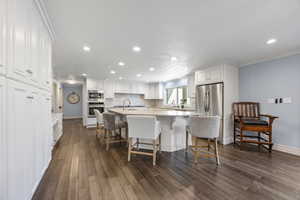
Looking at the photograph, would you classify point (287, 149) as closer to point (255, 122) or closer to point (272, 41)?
point (255, 122)

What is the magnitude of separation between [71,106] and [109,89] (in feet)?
13.1

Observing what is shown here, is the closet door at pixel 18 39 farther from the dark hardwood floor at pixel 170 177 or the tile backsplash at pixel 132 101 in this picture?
the tile backsplash at pixel 132 101

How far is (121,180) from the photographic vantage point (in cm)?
174

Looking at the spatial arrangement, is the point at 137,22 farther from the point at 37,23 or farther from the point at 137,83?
the point at 137,83

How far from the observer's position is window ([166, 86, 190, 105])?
5660 mm

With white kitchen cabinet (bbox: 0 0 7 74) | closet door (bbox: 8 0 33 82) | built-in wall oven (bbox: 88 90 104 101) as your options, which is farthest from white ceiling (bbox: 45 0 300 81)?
built-in wall oven (bbox: 88 90 104 101)

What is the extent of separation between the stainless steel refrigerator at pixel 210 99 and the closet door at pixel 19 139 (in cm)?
395

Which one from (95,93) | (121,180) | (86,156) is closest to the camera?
(121,180)

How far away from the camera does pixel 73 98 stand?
805 cm

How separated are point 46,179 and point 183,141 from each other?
106 inches

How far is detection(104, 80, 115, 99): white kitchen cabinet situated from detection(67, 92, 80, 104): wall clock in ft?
11.8

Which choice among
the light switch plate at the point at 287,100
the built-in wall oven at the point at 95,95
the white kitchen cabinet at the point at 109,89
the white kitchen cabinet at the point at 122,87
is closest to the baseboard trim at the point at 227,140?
the light switch plate at the point at 287,100

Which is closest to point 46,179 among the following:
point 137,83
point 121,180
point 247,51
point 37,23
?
point 121,180

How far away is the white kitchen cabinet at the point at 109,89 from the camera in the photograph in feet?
19.4
